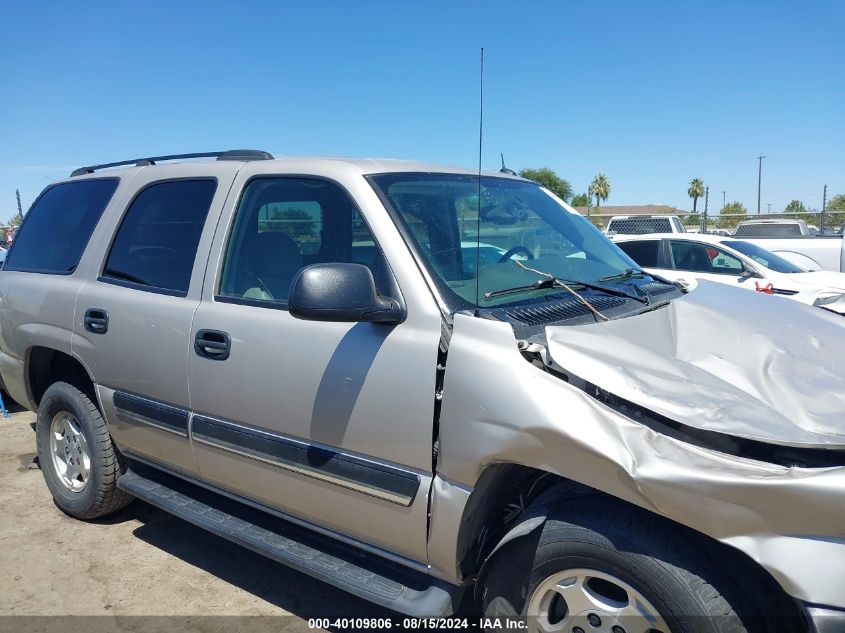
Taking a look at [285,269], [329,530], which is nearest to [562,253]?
[285,269]

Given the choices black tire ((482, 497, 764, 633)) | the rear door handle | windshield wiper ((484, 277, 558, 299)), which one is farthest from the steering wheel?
the rear door handle

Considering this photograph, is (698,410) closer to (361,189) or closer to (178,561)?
(361,189)

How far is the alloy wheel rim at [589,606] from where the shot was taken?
1.98 metres

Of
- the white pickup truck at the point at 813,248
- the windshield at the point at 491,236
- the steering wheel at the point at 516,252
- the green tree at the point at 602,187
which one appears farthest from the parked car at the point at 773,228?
the green tree at the point at 602,187

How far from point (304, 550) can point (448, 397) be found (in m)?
1.05

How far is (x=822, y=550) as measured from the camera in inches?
67.2

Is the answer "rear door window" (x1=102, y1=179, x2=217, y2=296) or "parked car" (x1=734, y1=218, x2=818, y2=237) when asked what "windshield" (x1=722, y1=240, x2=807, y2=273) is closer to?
"parked car" (x1=734, y1=218, x2=818, y2=237)

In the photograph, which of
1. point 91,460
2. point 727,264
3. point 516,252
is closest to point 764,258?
point 727,264

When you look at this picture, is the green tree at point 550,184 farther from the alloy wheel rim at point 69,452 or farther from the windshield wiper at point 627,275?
the alloy wheel rim at point 69,452

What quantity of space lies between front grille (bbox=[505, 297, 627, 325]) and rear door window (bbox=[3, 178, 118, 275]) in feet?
8.69

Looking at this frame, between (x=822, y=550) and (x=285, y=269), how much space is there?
7.43 feet

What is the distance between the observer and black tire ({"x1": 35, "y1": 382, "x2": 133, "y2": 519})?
376 centimetres

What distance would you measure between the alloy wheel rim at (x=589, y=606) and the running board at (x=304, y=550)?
1.16 ft

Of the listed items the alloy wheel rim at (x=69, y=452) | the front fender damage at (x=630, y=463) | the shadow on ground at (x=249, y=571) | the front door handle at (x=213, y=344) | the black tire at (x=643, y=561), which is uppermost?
the front door handle at (x=213, y=344)
